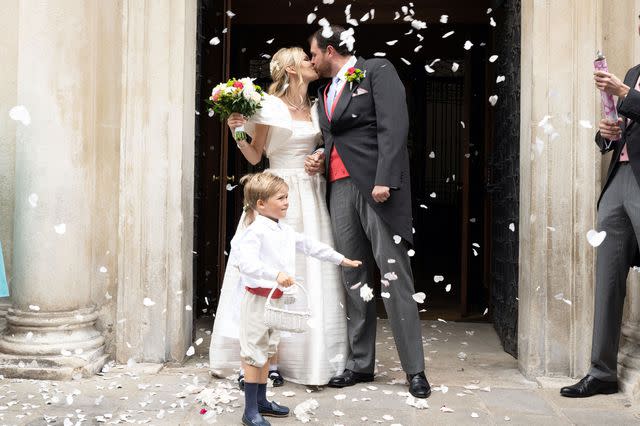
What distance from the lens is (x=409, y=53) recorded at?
10.9 metres

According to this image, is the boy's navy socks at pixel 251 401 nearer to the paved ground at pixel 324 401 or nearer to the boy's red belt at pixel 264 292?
the paved ground at pixel 324 401

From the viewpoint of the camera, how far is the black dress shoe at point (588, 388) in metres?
3.94

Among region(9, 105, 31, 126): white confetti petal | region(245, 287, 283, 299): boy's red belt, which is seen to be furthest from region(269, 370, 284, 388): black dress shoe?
region(9, 105, 31, 126): white confetti petal

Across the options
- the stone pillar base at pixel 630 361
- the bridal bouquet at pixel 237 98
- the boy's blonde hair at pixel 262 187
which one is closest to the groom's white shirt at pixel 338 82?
the bridal bouquet at pixel 237 98

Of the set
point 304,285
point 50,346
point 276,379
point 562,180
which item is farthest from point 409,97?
point 50,346

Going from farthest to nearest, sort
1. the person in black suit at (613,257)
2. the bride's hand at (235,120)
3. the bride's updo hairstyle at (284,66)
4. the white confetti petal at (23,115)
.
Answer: the white confetti petal at (23,115) < the bride's updo hairstyle at (284,66) < the bride's hand at (235,120) < the person in black suit at (613,257)

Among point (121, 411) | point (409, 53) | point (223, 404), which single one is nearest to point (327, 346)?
point (223, 404)

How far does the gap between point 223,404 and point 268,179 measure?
1182 mm

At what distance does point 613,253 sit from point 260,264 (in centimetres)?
190

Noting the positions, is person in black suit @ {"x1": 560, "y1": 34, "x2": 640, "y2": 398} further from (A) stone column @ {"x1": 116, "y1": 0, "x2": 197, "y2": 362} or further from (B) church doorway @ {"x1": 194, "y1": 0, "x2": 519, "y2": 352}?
(A) stone column @ {"x1": 116, "y1": 0, "x2": 197, "y2": 362}

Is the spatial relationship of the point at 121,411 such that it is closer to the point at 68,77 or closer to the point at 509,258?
the point at 68,77

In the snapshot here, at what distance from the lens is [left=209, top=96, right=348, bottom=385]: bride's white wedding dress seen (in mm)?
4184

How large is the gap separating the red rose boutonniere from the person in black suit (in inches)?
50.5

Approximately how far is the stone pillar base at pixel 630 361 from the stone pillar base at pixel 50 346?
9.67 feet
